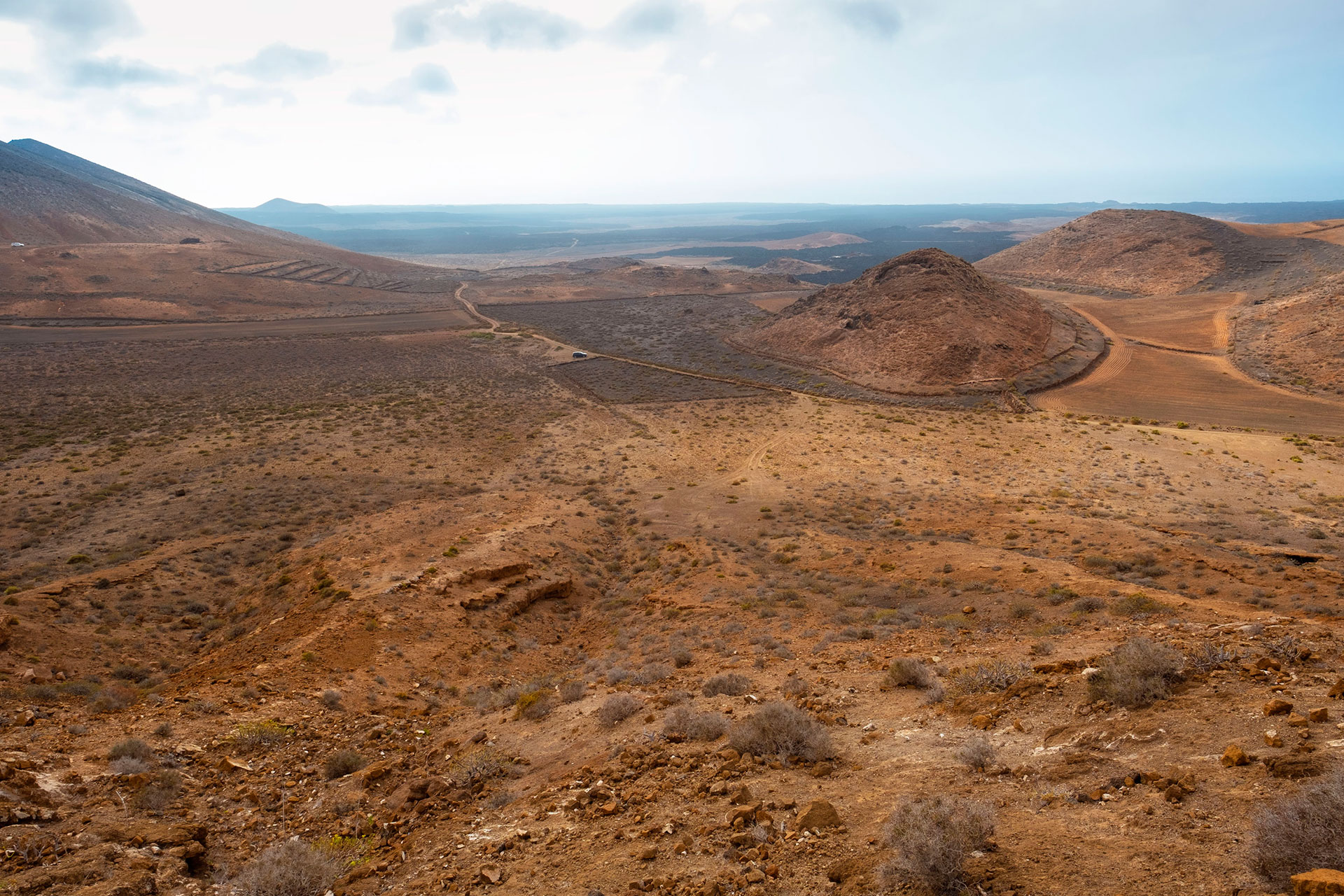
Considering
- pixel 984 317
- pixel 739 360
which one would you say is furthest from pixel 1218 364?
pixel 739 360

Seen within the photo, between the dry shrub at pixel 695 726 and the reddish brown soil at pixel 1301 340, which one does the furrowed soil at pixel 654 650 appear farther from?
the reddish brown soil at pixel 1301 340

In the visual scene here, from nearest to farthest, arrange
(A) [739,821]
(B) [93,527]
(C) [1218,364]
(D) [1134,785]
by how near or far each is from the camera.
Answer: (D) [1134,785] < (A) [739,821] < (B) [93,527] < (C) [1218,364]

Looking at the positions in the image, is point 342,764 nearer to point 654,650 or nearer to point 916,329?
point 654,650

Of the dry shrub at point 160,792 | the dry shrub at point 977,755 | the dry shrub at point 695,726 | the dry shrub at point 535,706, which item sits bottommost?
the dry shrub at point 535,706

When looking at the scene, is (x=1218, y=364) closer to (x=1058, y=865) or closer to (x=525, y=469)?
(x=525, y=469)

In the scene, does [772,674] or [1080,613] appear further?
[1080,613]

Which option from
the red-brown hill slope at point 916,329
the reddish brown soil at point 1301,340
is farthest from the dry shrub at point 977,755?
the reddish brown soil at point 1301,340

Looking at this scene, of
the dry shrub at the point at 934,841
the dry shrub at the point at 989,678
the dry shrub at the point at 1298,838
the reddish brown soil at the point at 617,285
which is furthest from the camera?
the reddish brown soil at the point at 617,285
